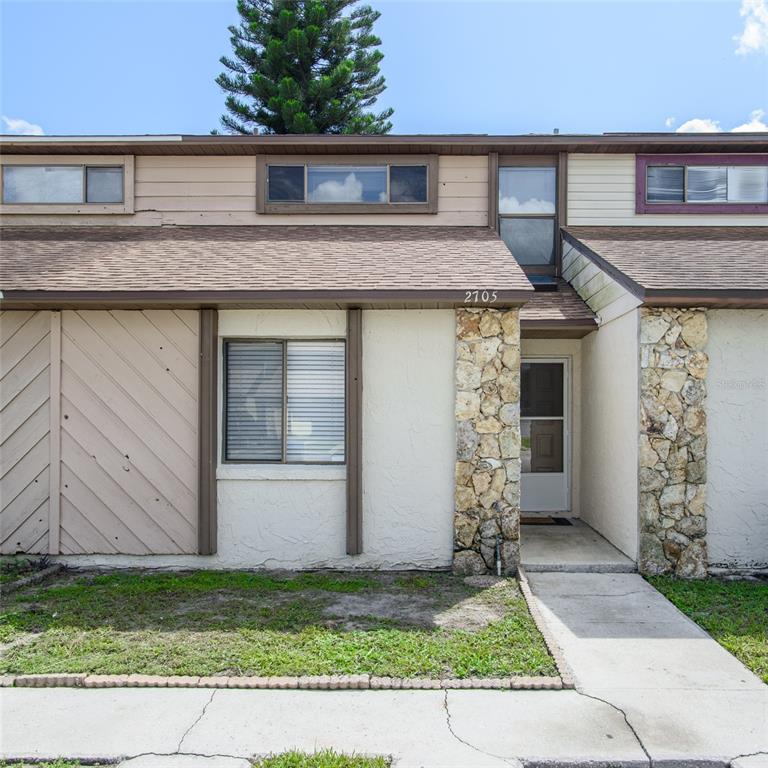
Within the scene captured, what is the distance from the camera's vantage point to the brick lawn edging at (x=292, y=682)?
3.88 metres

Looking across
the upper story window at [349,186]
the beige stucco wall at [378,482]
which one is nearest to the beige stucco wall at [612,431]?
the beige stucco wall at [378,482]

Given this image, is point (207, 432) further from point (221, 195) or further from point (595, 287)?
point (595, 287)

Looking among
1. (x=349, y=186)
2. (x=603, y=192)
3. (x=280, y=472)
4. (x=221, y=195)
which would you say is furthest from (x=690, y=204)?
(x=280, y=472)

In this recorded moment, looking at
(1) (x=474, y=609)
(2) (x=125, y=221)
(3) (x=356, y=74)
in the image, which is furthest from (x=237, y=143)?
(3) (x=356, y=74)

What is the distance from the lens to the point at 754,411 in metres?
6.20

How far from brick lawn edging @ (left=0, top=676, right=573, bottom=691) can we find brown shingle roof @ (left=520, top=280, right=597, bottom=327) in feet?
14.2

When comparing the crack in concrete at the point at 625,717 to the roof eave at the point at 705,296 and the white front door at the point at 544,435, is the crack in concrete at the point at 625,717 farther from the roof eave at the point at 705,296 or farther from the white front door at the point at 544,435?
the white front door at the point at 544,435

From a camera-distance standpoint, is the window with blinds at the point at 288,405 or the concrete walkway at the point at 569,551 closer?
the concrete walkway at the point at 569,551

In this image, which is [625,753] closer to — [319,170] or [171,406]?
[171,406]

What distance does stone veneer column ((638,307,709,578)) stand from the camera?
6.11 metres

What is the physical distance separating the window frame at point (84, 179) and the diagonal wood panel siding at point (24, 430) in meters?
2.89

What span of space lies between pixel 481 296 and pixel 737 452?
314 centimetres

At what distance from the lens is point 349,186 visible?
8914 mm

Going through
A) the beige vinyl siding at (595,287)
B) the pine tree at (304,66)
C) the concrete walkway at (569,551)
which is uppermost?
the pine tree at (304,66)
